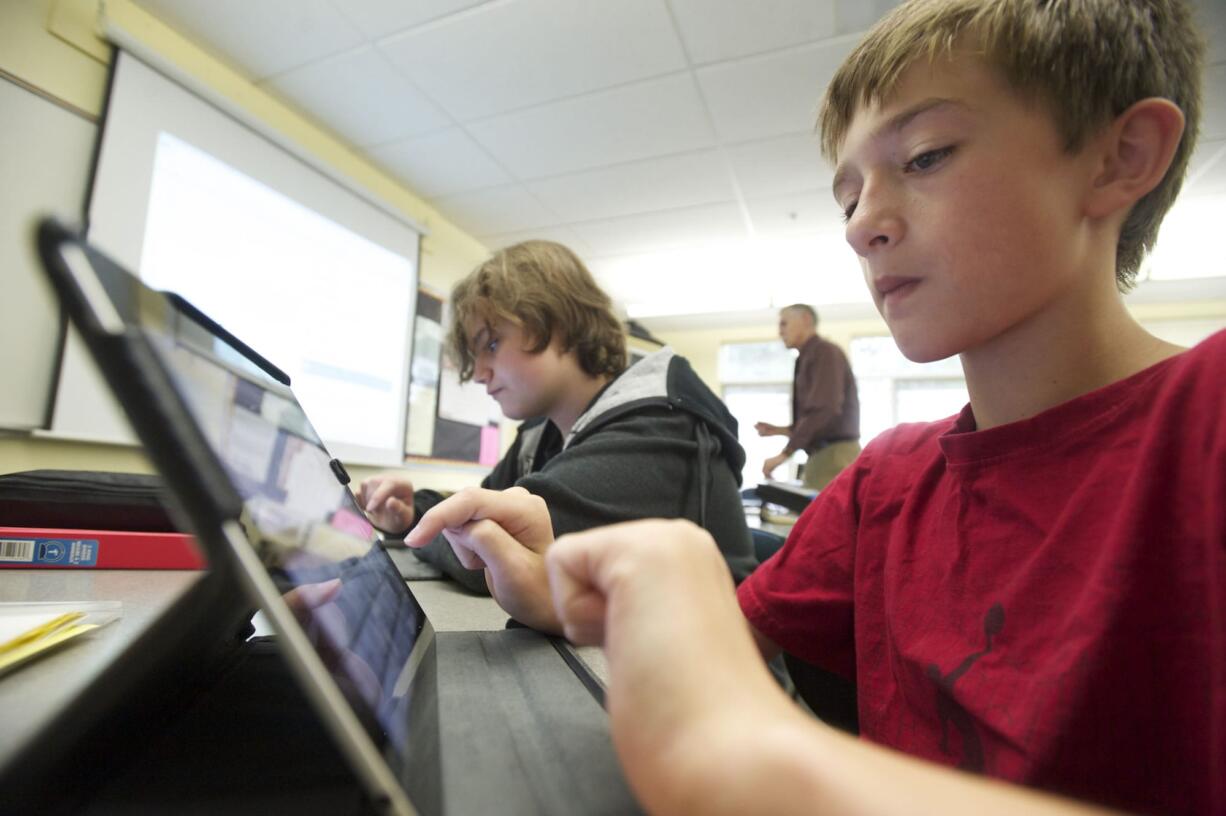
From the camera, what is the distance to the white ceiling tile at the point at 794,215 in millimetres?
2652

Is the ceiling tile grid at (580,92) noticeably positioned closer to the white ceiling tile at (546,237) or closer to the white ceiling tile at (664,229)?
the white ceiling tile at (664,229)

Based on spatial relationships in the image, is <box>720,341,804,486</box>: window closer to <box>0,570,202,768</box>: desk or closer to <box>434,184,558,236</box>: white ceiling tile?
<box>434,184,558,236</box>: white ceiling tile

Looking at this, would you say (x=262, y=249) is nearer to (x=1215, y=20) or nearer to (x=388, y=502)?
(x=388, y=502)

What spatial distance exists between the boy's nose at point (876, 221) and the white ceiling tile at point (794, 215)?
94.5 inches

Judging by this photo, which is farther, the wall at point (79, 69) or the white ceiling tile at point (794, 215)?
the white ceiling tile at point (794, 215)

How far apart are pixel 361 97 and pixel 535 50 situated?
0.72 meters

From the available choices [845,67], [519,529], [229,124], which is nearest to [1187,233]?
[845,67]

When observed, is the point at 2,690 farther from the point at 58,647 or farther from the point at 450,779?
the point at 450,779

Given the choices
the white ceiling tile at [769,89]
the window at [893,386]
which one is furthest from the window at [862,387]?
the white ceiling tile at [769,89]

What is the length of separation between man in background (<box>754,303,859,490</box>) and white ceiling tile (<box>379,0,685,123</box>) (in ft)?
4.60

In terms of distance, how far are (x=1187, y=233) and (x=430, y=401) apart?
389 centimetres

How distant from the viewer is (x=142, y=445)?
0.16 metres

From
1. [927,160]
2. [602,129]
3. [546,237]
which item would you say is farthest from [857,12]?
[546,237]

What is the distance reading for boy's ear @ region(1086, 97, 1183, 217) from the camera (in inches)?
15.8
